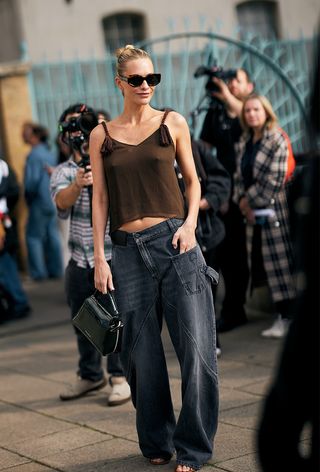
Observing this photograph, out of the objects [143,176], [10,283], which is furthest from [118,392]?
[10,283]

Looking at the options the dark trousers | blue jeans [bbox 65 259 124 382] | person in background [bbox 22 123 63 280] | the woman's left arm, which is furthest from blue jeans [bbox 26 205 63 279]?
the woman's left arm

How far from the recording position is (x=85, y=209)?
6.22 metres

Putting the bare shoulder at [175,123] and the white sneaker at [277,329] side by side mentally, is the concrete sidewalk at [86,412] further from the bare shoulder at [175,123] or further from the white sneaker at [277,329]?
the bare shoulder at [175,123]

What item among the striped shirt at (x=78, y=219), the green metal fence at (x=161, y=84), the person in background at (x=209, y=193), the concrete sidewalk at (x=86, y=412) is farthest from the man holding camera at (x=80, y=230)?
the green metal fence at (x=161, y=84)

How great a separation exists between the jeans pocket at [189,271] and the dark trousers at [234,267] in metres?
3.58

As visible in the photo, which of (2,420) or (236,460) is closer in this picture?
(236,460)

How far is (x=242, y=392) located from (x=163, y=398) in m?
1.41

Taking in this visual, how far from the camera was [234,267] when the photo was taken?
8391 mm

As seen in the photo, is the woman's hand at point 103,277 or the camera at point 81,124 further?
the camera at point 81,124

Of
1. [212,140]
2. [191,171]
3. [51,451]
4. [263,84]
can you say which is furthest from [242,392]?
[263,84]

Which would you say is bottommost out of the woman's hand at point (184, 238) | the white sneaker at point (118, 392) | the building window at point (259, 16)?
the white sneaker at point (118, 392)

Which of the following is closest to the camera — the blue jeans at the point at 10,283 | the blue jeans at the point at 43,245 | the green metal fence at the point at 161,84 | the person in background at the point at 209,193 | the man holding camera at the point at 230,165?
the person in background at the point at 209,193

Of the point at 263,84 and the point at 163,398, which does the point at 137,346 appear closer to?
the point at 163,398

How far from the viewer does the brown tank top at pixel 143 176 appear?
4.72 metres
